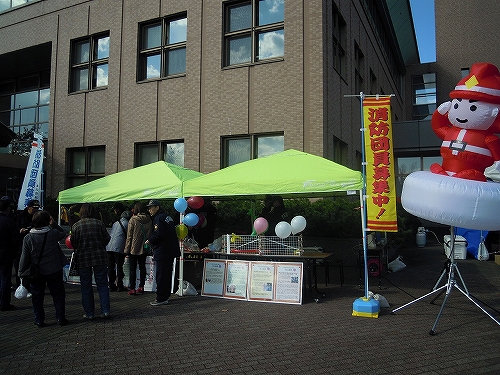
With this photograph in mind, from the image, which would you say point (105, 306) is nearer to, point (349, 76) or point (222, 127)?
point (222, 127)

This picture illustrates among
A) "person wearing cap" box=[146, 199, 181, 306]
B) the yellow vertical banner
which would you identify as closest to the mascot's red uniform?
the yellow vertical banner

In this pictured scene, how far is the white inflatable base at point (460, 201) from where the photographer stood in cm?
556

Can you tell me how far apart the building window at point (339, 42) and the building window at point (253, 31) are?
201 centimetres

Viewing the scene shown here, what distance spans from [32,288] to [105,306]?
108 cm

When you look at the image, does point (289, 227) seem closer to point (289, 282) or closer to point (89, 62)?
point (289, 282)

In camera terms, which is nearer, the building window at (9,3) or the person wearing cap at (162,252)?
the person wearing cap at (162,252)

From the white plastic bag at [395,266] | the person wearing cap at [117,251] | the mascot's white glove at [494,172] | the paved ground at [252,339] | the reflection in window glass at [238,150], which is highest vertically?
the reflection in window glass at [238,150]

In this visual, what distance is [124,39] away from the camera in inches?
599

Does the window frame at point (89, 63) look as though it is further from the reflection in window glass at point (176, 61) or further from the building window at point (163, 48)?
the reflection in window glass at point (176, 61)

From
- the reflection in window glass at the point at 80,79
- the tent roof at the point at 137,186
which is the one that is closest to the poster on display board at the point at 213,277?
the tent roof at the point at 137,186

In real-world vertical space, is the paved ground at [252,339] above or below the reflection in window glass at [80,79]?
below

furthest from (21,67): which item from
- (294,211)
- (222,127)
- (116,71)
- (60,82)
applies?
(294,211)

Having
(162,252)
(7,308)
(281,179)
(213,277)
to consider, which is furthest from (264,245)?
(7,308)

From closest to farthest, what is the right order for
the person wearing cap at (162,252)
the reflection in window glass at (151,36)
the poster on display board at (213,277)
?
the person wearing cap at (162,252), the poster on display board at (213,277), the reflection in window glass at (151,36)
